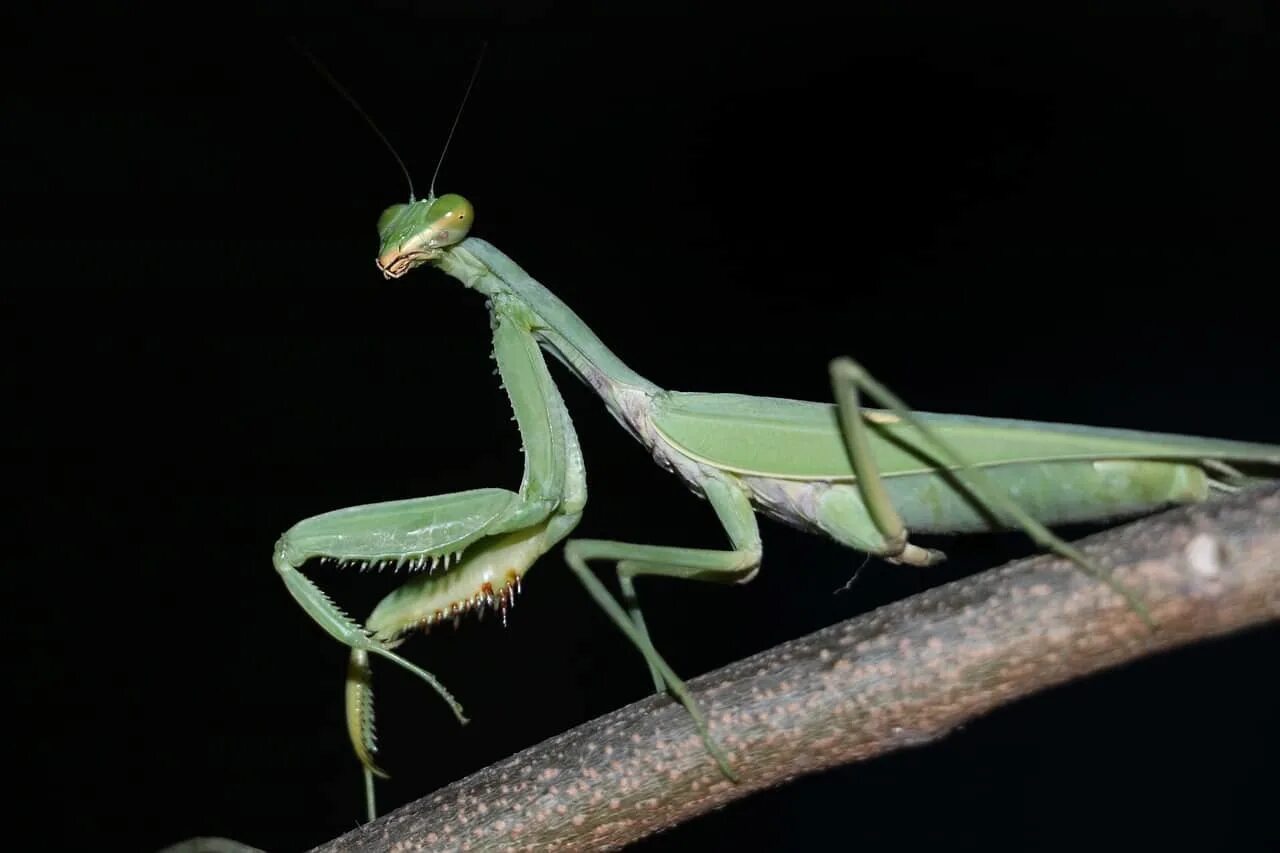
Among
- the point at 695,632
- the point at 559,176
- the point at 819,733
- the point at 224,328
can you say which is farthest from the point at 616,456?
the point at 819,733

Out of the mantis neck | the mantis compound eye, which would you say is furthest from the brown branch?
the mantis compound eye

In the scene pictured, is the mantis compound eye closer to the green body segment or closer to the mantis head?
the mantis head

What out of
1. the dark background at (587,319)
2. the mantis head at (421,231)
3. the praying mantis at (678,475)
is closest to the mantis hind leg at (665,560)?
the praying mantis at (678,475)

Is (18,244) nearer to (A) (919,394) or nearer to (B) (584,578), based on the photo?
(B) (584,578)

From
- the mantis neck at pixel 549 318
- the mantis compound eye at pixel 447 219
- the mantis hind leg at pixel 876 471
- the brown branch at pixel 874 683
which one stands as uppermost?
the mantis compound eye at pixel 447 219

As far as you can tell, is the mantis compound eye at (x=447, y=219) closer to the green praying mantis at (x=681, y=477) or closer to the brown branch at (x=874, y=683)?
the green praying mantis at (x=681, y=477)

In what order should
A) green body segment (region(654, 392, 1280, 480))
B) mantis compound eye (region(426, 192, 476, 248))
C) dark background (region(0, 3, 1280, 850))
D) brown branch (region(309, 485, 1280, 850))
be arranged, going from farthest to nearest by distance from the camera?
dark background (region(0, 3, 1280, 850))
mantis compound eye (region(426, 192, 476, 248))
green body segment (region(654, 392, 1280, 480))
brown branch (region(309, 485, 1280, 850))

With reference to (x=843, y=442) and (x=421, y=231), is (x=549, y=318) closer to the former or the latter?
(x=421, y=231)
